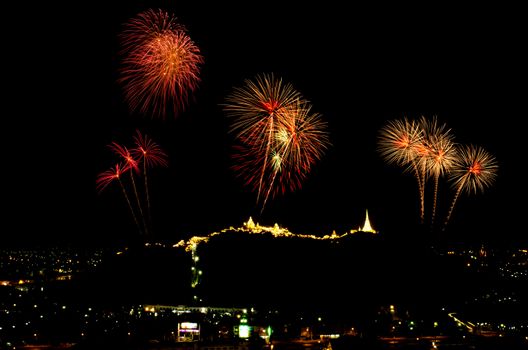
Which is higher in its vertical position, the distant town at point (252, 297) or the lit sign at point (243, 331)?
the distant town at point (252, 297)

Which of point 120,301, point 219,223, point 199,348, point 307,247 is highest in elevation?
point 219,223

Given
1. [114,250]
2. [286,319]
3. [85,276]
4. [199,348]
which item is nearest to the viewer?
[199,348]

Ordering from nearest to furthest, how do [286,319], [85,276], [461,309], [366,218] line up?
[286,319], [461,309], [85,276], [366,218]

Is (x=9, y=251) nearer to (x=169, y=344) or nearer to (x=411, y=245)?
(x=169, y=344)

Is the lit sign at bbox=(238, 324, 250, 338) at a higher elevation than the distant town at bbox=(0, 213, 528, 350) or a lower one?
lower

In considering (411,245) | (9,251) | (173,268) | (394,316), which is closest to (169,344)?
(173,268)

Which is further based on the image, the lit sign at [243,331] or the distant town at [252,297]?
the lit sign at [243,331]

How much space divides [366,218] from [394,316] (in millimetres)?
16411

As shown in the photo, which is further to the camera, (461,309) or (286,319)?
(461,309)

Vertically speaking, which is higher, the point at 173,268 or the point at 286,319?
the point at 173,268

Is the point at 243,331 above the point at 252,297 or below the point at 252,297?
below

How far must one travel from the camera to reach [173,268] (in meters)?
32.1

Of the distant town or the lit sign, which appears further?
the lit sign

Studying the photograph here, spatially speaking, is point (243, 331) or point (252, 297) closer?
point (243, 331)
